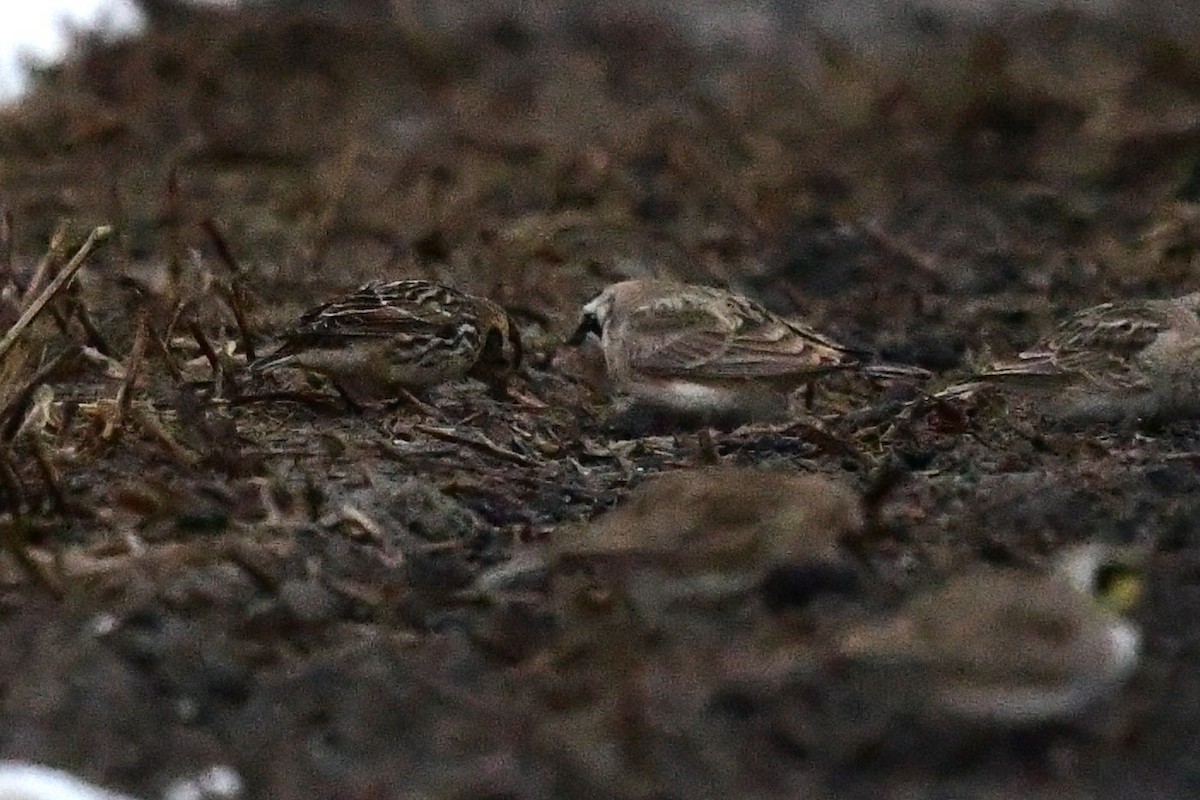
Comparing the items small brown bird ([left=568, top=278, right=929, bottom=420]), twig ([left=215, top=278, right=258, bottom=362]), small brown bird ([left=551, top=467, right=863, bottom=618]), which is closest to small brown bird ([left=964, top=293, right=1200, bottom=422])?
small brown bird ([left=568, top=278, right=929, bottom=420])

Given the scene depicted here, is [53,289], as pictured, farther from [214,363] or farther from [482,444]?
[482,444]

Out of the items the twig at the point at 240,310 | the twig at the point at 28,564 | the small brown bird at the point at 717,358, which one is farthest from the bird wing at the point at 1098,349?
the twig at the point at 28,564

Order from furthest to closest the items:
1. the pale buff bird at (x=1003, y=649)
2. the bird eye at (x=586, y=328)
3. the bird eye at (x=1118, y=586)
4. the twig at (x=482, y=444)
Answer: the bird eye at (x=586, y=328) < the twig at (x=482, y=444) < the bird eye at (x=1118, y=586) < the pale buff bird at (x=1003, y=649)

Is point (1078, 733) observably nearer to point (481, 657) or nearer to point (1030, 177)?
point (481, 657)

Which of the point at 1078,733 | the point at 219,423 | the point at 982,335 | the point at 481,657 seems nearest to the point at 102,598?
the point at 481,657

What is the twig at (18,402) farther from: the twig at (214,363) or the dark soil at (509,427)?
the twig at (214,363)

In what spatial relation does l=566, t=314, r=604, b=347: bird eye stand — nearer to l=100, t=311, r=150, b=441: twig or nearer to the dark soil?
the dark soil
